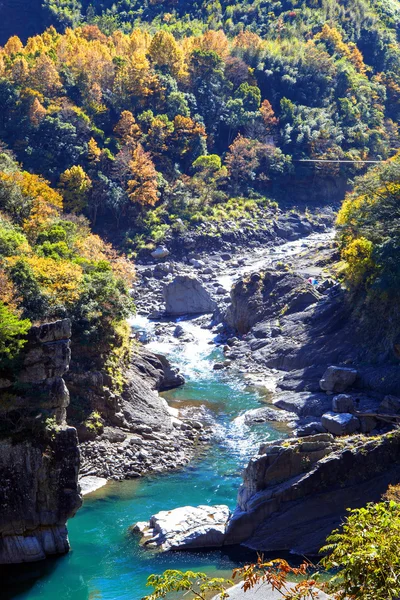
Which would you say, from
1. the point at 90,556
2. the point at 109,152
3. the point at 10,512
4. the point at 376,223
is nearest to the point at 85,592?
the point at 90,556

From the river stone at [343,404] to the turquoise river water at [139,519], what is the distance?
3546mm

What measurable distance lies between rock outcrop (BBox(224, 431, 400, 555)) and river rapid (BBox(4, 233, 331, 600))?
1499 millimetres

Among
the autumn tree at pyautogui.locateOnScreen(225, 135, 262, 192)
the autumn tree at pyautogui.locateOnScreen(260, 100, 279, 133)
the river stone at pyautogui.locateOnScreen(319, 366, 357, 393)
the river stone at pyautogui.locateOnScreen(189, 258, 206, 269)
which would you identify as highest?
the autumn tree at pyautogui.locateOnScreen(260, 100, 279, 133)

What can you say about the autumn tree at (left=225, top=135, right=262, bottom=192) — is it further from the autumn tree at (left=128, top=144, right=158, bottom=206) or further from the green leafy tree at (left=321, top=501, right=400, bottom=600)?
the green leafy tree at (left=321, top=501, right=400, bottom=600)

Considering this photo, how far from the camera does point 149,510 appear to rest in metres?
32.0

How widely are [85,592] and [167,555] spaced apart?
3396mm

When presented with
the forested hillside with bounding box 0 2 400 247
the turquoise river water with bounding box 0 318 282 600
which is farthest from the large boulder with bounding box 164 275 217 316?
the turquoise river water with bounding box 0 318 282 600

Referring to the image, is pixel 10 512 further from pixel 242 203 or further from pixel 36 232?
pixel 242 203

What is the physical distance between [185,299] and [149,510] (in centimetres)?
3340

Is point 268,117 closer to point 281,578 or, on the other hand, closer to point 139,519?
point 139,519

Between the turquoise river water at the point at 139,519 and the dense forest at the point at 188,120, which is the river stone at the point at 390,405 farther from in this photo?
the dense forest at the point at 188,120

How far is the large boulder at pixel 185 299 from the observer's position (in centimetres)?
6406

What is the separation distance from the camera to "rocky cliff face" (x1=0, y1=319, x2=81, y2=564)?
28141 mm

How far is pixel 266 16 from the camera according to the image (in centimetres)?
12181
